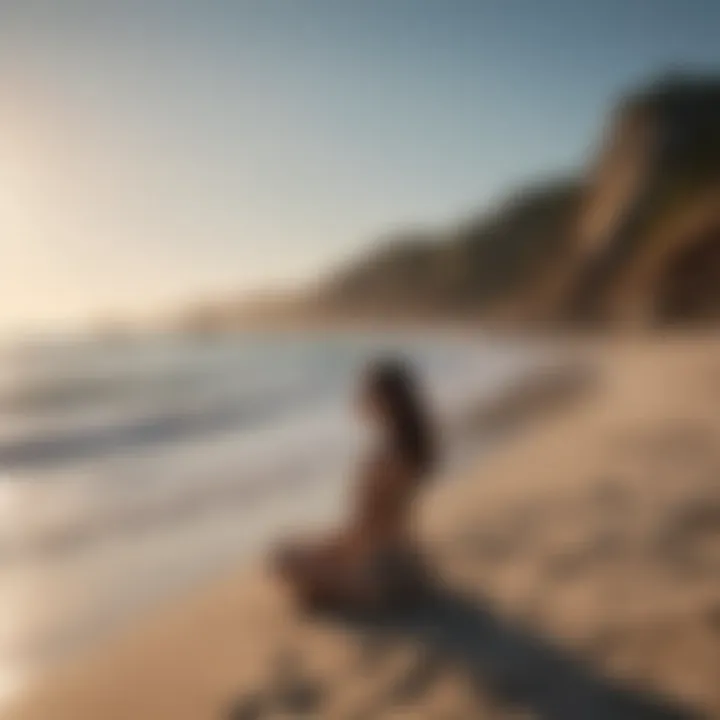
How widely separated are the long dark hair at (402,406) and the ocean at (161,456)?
0.02 meters

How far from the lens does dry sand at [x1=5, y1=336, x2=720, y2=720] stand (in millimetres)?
1006

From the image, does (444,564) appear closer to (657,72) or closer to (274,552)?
(274,552)

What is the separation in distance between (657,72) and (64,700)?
A: 1133 mm

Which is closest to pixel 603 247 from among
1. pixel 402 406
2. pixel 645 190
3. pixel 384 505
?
pixel 645 190

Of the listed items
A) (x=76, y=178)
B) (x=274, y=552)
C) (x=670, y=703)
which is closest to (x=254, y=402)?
(x=274, y=552)

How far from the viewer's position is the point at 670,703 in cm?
99

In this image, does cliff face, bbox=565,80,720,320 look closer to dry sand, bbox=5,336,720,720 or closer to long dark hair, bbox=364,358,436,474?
dry sand, bbox=5,336,720,720

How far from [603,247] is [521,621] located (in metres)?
0.55

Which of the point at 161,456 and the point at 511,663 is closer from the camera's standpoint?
the point at 511,663

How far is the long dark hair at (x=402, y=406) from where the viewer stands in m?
1.13

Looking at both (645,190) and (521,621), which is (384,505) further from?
(645,190)

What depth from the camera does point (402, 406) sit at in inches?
44.8

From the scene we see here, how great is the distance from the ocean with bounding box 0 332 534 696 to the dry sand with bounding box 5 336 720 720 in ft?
0.26

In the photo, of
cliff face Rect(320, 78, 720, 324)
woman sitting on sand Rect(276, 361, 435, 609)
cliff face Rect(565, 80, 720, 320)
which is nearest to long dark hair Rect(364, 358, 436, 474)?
woman sitting on sand Rect(276, 361, 435, 609)
